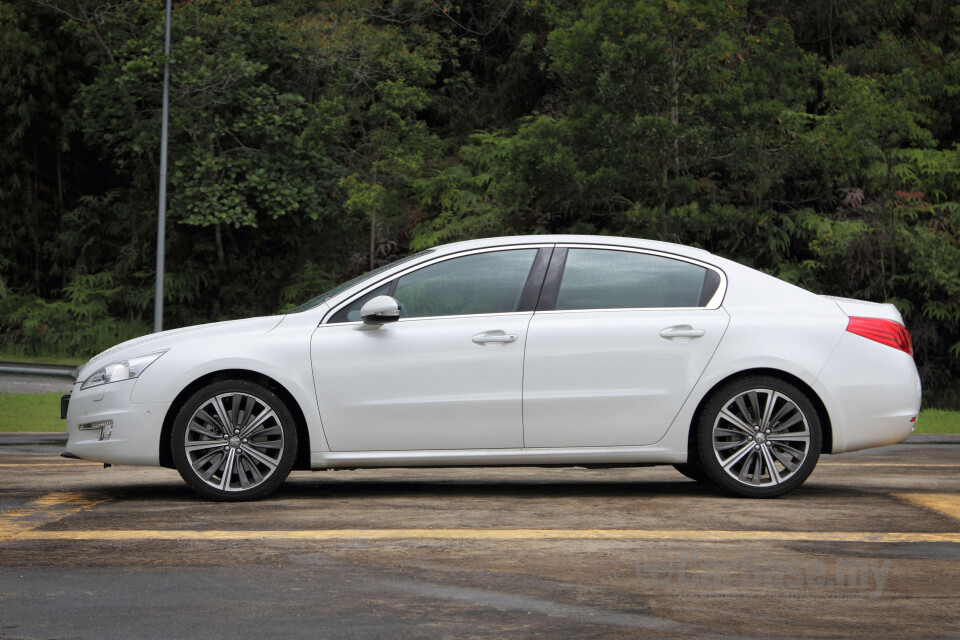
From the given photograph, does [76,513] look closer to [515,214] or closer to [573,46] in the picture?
[573,46]

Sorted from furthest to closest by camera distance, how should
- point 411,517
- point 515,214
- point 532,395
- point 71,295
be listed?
point 71,295, point 515,214, point 532,395, point 411,517

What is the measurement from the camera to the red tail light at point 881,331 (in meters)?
7.76

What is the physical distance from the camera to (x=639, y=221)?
68.7 feet

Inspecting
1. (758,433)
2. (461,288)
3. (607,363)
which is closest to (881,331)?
(758,433)

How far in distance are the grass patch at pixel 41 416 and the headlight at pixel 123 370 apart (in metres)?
8.00

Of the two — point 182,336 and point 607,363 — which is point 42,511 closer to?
point 182,336

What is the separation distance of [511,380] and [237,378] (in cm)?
168

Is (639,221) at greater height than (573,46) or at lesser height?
lesser

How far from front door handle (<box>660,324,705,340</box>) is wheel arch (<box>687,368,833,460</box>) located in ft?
1.08

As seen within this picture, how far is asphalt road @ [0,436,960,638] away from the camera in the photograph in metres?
4.57

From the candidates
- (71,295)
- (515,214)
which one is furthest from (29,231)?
(515,214)

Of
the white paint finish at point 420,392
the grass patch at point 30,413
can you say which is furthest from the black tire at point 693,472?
the grass patch at point 30,413

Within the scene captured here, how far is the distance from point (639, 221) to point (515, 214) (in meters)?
5.64

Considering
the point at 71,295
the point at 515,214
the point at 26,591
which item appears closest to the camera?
the point at 26,591
